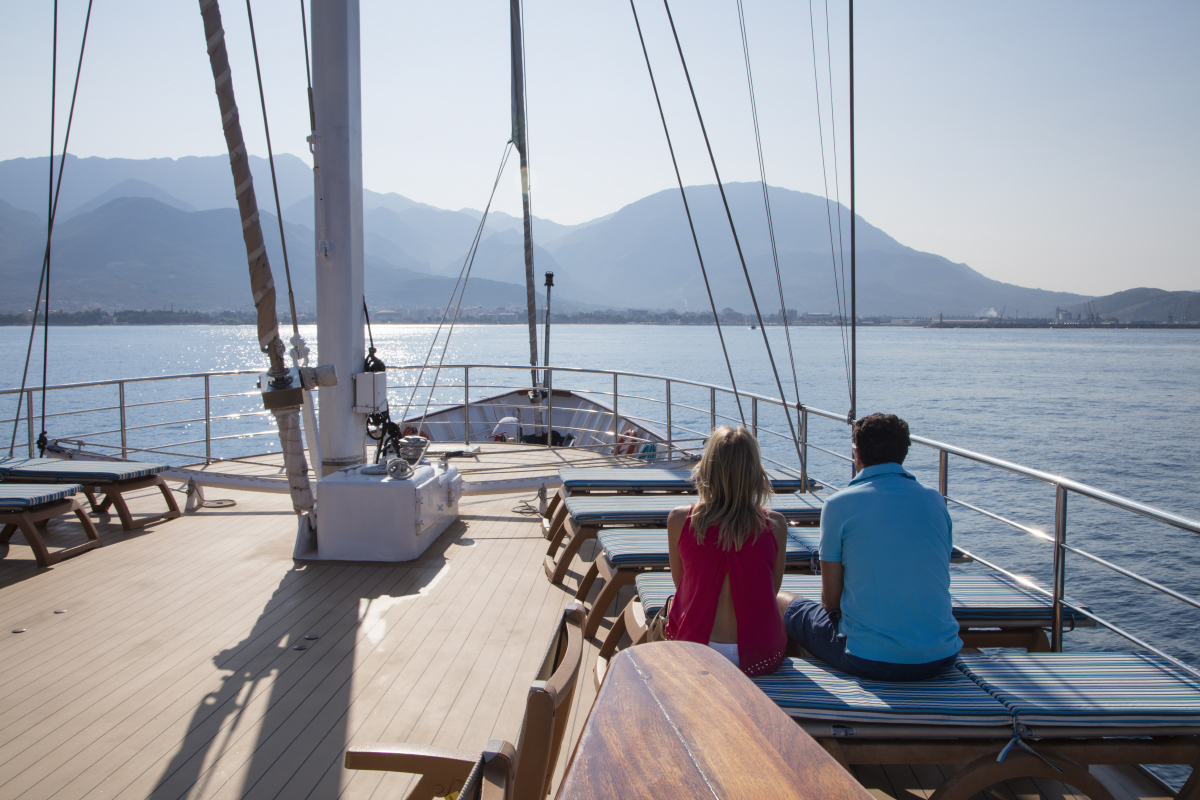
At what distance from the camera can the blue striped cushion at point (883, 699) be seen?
1717 millimetres

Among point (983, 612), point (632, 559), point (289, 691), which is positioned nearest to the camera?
point (983, 612)

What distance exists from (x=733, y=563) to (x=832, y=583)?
0.28 metres

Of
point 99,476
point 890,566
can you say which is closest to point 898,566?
point 890,566

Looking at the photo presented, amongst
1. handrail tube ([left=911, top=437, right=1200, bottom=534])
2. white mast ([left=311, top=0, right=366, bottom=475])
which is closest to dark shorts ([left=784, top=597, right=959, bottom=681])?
handrail tube ([left=911, top=437, right=1200, bottom=534])

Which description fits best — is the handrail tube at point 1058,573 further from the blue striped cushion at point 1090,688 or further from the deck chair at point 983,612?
the blue striped cushion at point 1090,688

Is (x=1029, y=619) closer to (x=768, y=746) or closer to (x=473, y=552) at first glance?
(x=768, y=746)

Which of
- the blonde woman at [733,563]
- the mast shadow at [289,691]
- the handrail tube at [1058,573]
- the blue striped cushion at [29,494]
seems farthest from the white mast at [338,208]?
the handrail tube at [1058,573]

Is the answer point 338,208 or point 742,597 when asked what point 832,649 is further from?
point 338,208

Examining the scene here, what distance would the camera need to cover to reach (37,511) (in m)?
3.85

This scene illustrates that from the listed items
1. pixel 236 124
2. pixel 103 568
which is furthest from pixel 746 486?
pixel 103 568

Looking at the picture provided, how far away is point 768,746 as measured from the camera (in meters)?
0.90

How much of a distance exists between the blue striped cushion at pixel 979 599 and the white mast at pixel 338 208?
257 centimetres

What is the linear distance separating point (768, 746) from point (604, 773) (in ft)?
0.70

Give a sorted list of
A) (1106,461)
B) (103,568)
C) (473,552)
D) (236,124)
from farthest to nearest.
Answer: (1106,461), (473,552), (103,568), (236,124)
